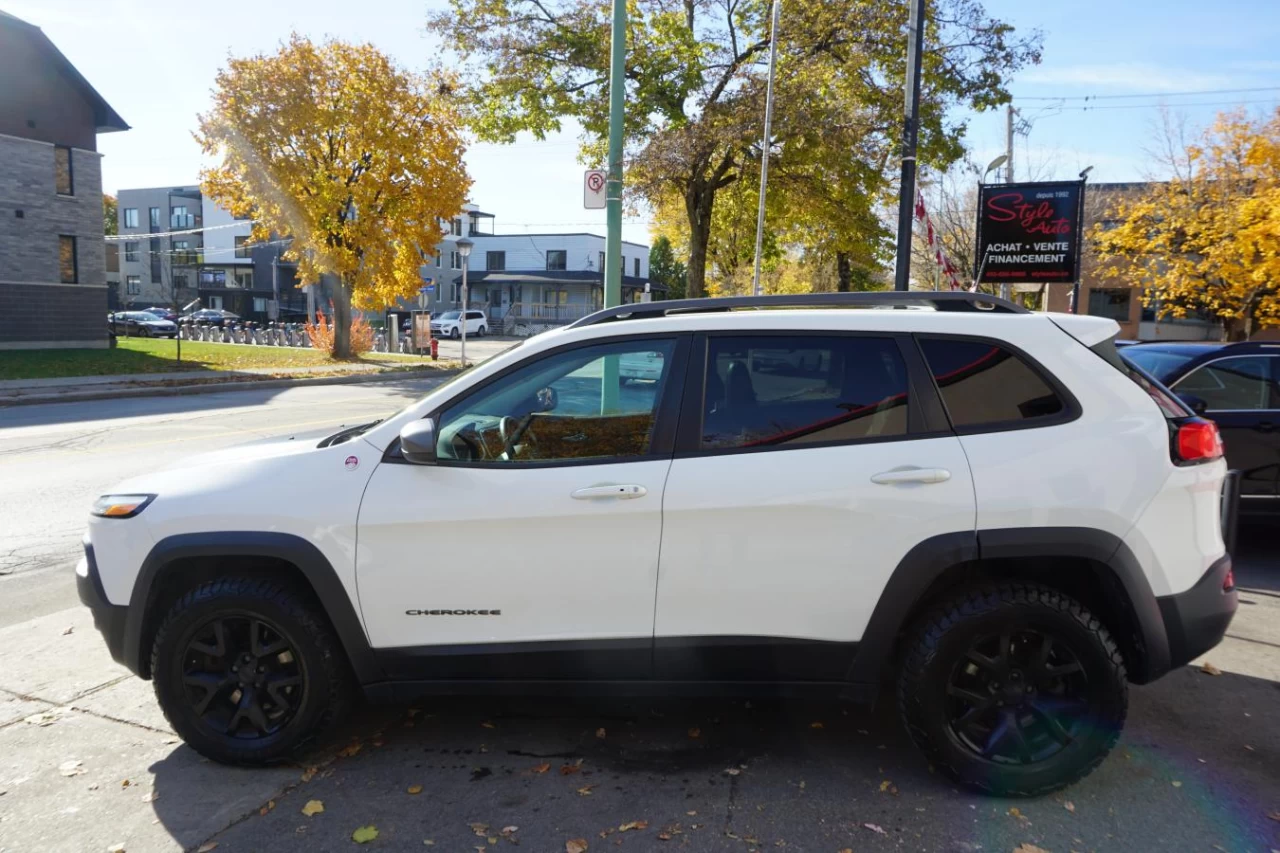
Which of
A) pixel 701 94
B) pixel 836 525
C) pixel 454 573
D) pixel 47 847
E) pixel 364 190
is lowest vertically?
pixel 47 847

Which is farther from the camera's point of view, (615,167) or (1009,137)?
(1009,137)

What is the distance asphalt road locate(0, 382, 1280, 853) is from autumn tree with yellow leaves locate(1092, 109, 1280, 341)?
11.0 metres

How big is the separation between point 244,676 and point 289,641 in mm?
257

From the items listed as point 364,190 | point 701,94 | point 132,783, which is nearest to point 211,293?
point 364,190

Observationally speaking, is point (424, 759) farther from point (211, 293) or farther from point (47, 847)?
point (211, 293)

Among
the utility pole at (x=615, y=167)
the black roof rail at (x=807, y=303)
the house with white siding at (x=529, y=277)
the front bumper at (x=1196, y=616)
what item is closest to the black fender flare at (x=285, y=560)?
the black roof rail at (x=807, y=303)

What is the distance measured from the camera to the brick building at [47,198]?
29094 millimetres

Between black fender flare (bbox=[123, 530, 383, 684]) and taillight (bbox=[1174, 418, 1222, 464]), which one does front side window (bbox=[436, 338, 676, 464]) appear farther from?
taillight (bbox=[1174, 418, 1222, 464])

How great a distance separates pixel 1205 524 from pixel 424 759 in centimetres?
310

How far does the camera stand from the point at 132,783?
3.41 m

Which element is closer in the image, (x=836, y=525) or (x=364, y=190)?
(x=836, y=525)

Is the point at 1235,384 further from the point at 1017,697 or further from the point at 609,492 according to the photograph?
the point at 609,492

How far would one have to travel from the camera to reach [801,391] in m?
3.44

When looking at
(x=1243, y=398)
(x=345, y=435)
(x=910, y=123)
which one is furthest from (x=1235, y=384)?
(x=910, y=123)
